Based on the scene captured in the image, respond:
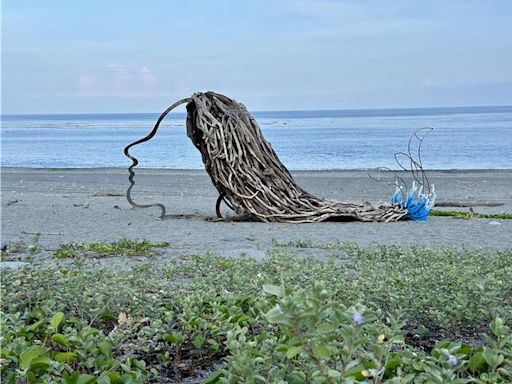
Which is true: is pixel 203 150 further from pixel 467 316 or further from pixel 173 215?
pixel 467 316

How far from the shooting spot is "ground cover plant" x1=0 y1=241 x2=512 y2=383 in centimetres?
249

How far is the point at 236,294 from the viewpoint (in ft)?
14.3

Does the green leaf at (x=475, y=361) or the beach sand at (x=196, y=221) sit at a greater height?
the green leaf at (x=475, y=361)

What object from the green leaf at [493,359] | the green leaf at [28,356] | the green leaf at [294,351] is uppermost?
the green leaf at [294,351]

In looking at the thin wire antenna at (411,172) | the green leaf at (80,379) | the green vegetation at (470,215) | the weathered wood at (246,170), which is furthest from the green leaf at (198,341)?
the green vegetation at (470,215)

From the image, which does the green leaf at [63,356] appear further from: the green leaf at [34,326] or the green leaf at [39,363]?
the green leaf at [34,326]

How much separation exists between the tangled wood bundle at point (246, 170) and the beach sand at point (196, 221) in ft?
0.92

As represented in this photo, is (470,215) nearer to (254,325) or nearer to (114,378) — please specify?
(254,325)

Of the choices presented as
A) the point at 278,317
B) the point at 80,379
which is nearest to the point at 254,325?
the point at 80,379

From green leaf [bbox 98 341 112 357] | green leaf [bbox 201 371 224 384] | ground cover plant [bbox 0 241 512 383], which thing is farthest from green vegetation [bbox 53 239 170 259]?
green leaf [bbox 201 371 224 384]

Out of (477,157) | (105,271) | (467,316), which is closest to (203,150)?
(105,271)

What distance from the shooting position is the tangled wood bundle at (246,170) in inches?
418

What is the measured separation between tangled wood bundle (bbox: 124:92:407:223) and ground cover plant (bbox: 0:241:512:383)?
5.19 m

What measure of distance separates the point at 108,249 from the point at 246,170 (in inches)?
141
